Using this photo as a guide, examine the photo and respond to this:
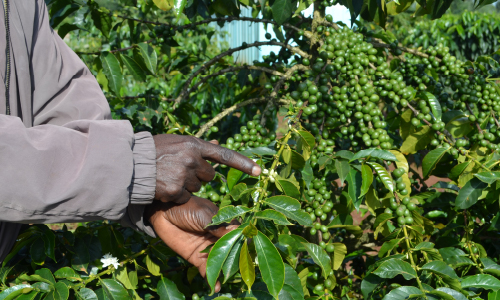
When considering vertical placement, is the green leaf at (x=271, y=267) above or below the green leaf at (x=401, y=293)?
above

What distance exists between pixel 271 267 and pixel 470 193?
2.95ft

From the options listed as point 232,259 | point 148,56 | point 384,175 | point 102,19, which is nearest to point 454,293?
point 384,175

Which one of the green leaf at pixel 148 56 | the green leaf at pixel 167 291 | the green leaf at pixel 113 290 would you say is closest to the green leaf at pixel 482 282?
the green leaf at pixel 167 291

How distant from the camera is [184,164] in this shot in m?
1.11

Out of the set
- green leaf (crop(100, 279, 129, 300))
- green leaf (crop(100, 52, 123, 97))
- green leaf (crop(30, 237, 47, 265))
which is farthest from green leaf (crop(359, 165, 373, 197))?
green leaf (crop(100, 52, 123, 97))

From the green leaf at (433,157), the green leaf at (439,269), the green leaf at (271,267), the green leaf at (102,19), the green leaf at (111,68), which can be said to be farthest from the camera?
the green leaf at (102,19)

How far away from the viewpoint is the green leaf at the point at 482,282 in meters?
1.14

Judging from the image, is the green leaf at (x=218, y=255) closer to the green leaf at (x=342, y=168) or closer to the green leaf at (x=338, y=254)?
the green leaf at (x=342, y=168)

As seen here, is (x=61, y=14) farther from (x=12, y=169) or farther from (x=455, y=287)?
(x=455, y=287)

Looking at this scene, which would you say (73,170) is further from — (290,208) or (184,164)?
(290,208)

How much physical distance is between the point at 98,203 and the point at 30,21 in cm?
65

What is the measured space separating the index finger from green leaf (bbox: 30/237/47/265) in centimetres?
68

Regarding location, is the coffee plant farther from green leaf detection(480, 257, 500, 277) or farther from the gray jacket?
the gray jacket

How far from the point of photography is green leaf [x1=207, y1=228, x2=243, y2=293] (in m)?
0.85
